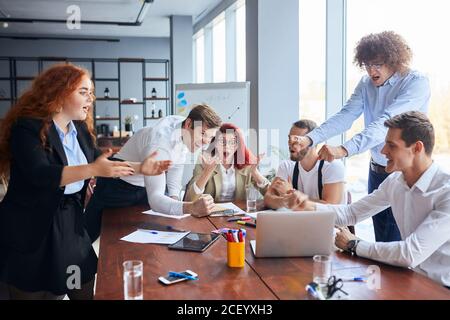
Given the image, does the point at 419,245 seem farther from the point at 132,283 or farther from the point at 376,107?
the point at 376,107

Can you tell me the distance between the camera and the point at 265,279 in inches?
64.4

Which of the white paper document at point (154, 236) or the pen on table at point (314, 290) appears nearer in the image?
the pen on table at point (314, 290)

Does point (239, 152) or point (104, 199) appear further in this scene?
point (239, 152)

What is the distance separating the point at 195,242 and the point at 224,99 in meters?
3.34

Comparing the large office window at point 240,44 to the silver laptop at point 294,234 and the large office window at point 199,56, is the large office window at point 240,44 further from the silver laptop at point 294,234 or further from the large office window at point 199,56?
the silver laptop at point 294,234

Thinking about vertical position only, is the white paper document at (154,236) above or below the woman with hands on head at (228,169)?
below

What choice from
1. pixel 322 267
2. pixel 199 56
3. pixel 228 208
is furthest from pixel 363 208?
pixel 199 56

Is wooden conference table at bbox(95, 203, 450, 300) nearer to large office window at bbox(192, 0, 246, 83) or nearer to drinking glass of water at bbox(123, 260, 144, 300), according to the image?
drinking glass of water at bbox(123, 260, 144, 300)

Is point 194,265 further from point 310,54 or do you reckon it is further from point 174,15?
point 174,15

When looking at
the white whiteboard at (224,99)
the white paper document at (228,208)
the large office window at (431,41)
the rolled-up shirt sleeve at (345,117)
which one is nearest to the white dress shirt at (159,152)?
the white paper document at (228,208)

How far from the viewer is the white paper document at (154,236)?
212 centimetres

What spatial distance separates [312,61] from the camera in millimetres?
4734

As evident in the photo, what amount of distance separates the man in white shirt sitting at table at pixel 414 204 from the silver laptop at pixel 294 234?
15 cm

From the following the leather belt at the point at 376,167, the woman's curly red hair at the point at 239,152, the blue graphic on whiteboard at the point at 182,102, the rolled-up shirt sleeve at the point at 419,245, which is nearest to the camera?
the rolled-up shirt sleeve at the point at 419,245
